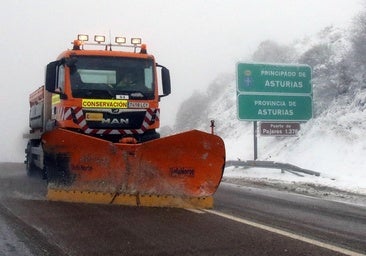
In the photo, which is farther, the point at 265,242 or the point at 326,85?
the point at 326,85

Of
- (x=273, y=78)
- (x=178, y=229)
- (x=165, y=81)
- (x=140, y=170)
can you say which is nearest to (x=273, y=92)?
(x=273, y=78)

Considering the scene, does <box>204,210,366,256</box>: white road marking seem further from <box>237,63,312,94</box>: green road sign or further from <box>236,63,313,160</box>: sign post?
<box>237,63,312,94</box>: green road sign

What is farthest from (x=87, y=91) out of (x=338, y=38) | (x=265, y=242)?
(x=338, y=38)

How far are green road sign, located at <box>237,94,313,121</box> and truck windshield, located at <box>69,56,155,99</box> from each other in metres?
6.50

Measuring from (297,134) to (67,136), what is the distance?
10.5m

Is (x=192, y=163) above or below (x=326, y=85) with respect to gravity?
below

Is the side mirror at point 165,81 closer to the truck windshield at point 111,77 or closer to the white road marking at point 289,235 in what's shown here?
the truck windshield at point 111,77

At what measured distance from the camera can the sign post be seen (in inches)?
640

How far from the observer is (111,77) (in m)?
9.91

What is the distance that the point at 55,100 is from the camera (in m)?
10.6

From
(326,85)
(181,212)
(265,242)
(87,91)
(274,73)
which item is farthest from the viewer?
(326,85)

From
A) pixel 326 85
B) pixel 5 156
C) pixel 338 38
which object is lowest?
pixel 5 156

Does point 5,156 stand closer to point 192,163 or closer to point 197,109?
point 197,109

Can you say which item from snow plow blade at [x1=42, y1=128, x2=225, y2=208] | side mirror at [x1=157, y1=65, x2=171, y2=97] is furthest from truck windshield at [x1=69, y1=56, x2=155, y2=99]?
snow plow blade at [x1=42, y1=128, x2=225, y2=208]
